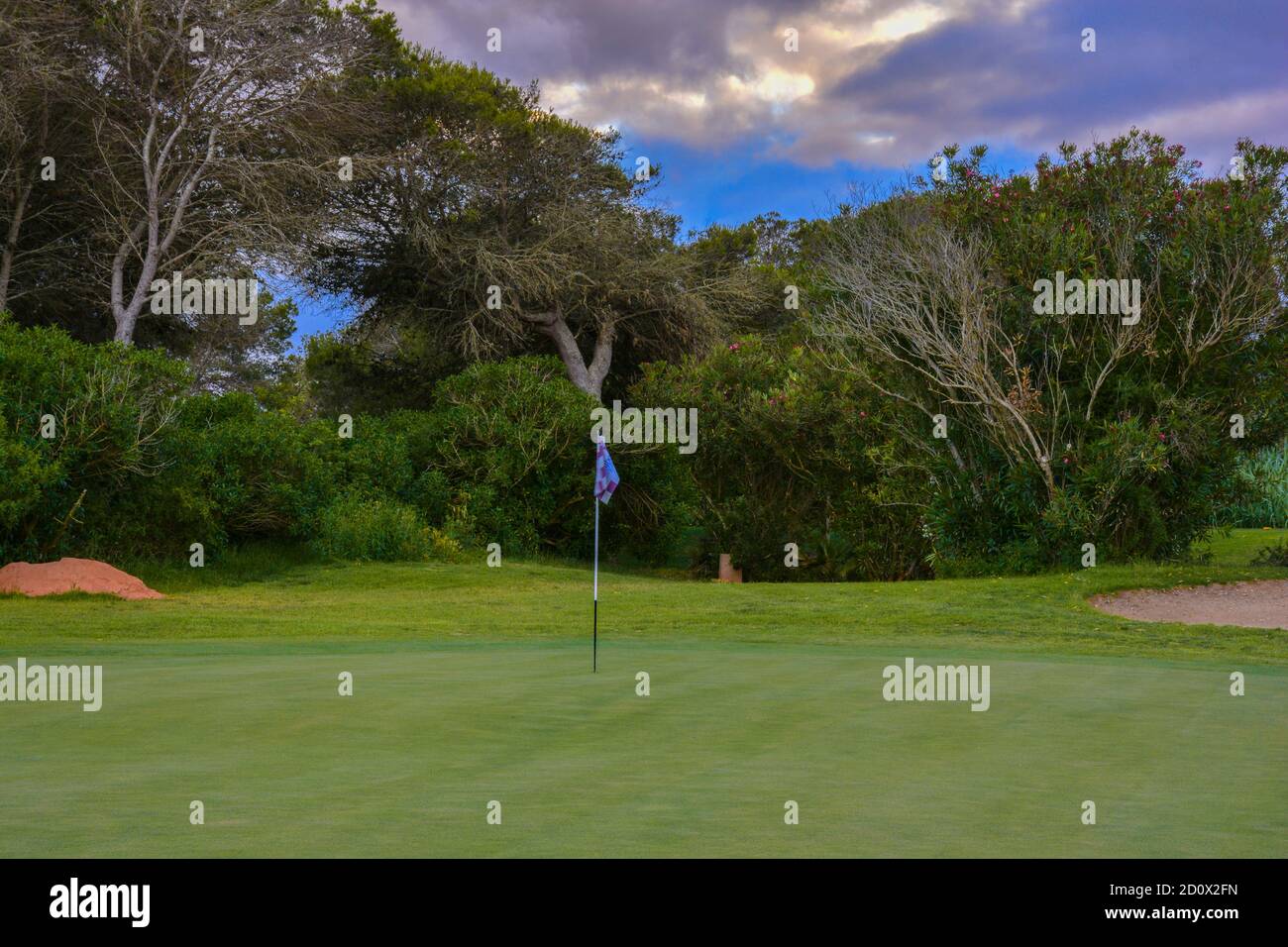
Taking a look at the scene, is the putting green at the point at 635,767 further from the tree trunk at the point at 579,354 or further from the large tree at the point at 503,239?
the tree trunk at the point at 579,354

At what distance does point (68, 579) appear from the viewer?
20.0 metres

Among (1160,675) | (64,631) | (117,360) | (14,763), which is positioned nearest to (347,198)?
(117,360)

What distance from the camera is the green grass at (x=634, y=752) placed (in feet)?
15.0

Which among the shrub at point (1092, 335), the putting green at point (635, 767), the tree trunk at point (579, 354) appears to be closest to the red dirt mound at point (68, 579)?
the putting green at point (635, 767)

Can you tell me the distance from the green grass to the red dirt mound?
15.6 feet

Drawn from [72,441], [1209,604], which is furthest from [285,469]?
[1209,604]

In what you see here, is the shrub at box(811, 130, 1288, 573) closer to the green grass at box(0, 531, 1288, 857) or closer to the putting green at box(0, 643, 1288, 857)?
the green grass at box(0, 531, 1288, 857)

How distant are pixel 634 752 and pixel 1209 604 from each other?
15.9m

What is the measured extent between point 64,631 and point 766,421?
52.2ft

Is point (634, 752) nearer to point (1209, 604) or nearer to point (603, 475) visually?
point (603, 475)

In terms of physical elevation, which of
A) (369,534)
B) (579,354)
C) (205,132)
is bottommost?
(369,534)

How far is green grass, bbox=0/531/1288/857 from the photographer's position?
181 inches

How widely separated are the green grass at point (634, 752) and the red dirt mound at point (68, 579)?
4.76 metres

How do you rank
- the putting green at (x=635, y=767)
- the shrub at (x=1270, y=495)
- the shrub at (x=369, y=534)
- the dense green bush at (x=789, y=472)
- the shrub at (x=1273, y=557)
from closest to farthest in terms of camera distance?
1. the putting green at (x=635, y=767)
2. the shrub at (x=1273, y=557)
3. the shrub at (x=369, y=534)
4. the dense green bush at (x=789, y=472)
5. the shrub at (x=1270, y=495)
